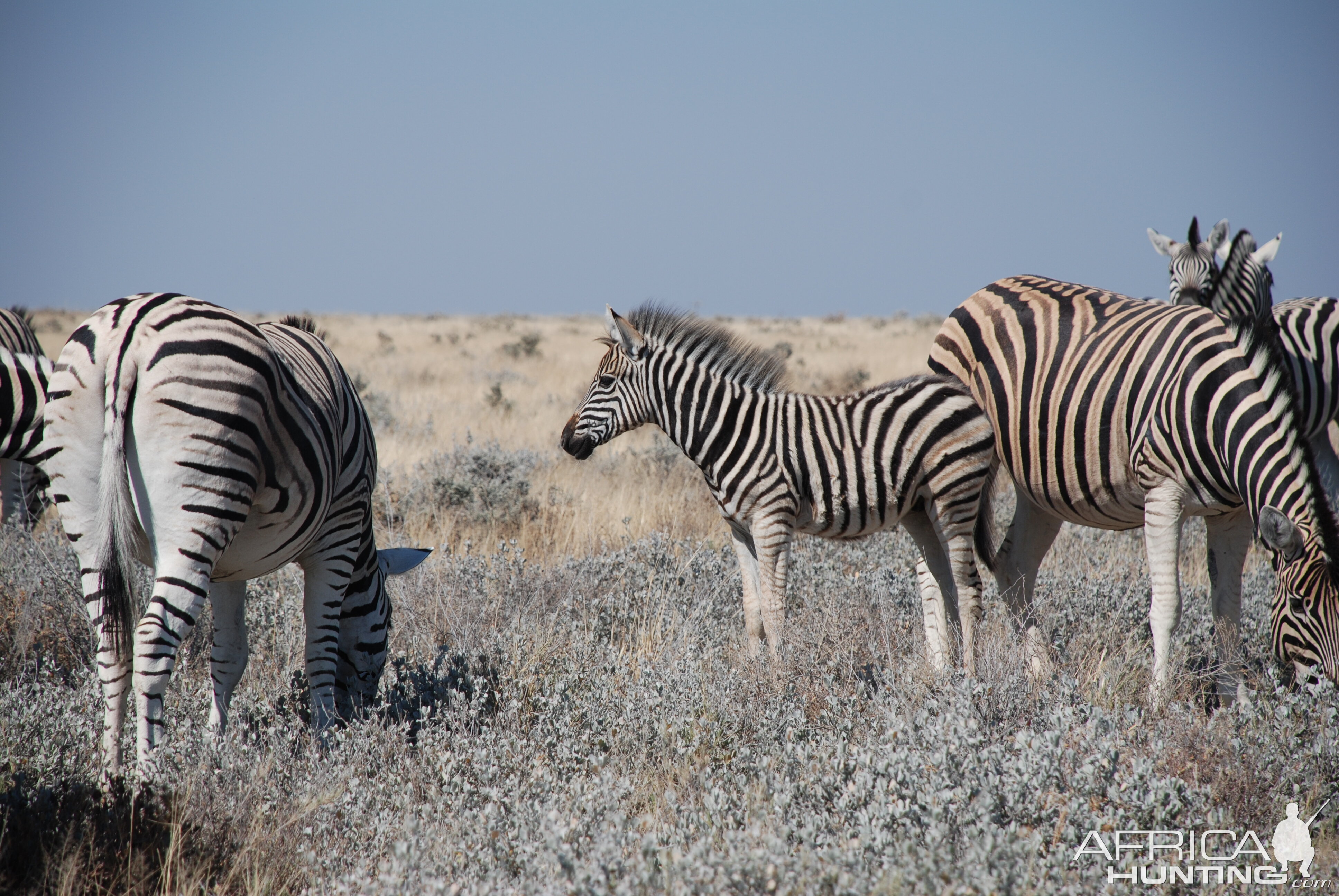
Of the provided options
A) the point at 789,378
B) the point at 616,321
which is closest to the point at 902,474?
the point at 789,378

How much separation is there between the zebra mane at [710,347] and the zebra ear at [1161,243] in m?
4.89

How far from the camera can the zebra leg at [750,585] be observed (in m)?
5.25

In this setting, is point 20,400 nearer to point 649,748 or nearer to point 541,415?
point 649,748

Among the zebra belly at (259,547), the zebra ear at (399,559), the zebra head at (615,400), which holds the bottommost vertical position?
the zebra ear at (399,559)

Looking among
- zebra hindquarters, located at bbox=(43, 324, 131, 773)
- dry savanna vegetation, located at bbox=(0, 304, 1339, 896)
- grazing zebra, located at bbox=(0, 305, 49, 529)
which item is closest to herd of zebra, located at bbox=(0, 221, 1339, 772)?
zebra hindquarters, located at bbox=(43, 324, 131, 773)

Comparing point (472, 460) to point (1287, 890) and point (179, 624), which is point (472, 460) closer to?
point (179, 624)

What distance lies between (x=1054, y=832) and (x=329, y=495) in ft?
10.1

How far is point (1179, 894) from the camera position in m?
2.85

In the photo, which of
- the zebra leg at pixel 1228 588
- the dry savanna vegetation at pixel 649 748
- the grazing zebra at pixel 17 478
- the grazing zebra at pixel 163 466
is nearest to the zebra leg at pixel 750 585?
the dry savanna vegetation at pixel 649 748

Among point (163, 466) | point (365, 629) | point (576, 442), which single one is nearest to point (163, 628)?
point (163, 466)

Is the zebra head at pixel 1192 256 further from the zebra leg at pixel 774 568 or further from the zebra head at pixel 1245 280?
the zebra leg at pixel 774 568

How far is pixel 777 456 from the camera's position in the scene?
203 inches

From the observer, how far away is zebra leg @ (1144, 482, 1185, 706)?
13.9 feet

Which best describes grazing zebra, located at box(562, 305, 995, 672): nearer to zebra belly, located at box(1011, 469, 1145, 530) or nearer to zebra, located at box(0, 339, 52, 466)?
zebra belly, located at box(1011, 469, 1145, 530)
